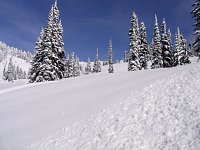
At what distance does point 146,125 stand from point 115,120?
6.34ft

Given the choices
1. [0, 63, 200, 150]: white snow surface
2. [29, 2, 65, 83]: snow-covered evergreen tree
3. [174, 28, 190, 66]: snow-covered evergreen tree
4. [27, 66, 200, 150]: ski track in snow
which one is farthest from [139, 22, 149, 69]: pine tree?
[27, 66, 200, 150]: ski track in snow

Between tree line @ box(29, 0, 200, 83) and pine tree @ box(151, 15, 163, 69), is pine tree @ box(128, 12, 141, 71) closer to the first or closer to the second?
tree line @ box(29, 0, 200, 83)

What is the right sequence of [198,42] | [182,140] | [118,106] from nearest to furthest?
[182,140], [118,106], [198,42]

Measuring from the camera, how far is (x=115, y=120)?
12070 mm

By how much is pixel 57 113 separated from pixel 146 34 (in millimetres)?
48538

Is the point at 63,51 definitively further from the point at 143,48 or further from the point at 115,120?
the point at 115,120

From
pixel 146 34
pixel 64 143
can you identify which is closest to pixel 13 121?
pixel 64 143

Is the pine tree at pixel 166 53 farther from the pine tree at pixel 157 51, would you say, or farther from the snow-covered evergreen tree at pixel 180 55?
the snow-covered evergreen tree at pixel 180 55

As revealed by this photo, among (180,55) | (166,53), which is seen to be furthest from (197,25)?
(180,55)

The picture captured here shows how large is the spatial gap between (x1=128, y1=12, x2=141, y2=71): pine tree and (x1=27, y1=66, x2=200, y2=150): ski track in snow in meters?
36.3

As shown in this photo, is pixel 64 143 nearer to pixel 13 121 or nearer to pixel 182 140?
pixel 182 140

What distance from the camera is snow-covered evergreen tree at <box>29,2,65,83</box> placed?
41081 millimetres

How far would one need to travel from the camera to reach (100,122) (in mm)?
12430

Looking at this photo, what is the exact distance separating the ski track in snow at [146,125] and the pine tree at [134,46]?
36.3 meters
